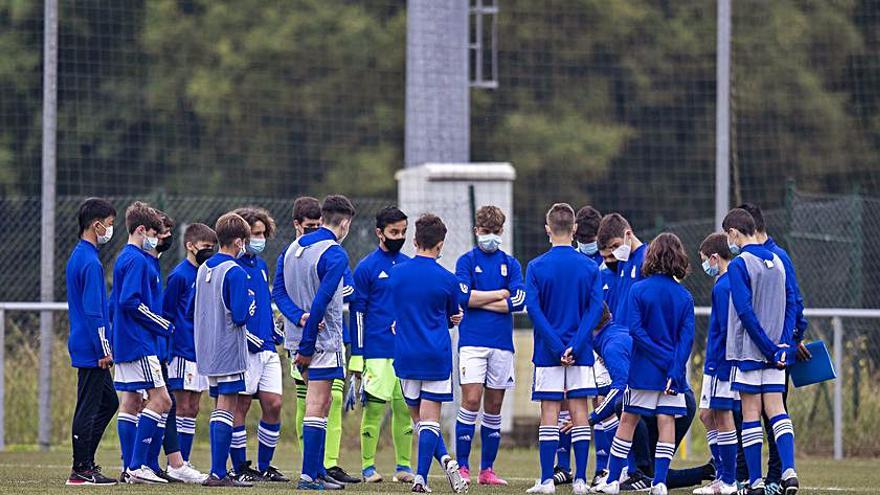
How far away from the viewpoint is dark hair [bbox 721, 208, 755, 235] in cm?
1005

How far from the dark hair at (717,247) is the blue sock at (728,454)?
1.13 m

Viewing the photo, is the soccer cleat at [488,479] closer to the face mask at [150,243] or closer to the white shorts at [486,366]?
the white shorts at [486,366]

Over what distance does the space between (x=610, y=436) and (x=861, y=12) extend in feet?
65.2

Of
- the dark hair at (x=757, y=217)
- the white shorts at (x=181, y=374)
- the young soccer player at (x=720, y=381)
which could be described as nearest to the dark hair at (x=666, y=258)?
the young soccer player at (x=720, y=381)

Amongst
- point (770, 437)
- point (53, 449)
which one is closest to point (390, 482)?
point (770, 437)

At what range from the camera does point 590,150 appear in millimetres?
28266

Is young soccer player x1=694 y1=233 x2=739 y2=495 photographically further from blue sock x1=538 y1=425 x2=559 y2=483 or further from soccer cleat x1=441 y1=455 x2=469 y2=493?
soccer cleat x1=441 y1=455 x2=469 y2=493

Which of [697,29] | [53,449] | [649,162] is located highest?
[697,29]

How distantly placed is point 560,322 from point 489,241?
0.82 meters

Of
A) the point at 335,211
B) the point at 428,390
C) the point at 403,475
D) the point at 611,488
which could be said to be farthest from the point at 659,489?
the point at 335,211

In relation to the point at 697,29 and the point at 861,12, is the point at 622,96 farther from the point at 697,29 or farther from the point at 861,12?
the point at 861,12

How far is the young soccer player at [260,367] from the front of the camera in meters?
10.8

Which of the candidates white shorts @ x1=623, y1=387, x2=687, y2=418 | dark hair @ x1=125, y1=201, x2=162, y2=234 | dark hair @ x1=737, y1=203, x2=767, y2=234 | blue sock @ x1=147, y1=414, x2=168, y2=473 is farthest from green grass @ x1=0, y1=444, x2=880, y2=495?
dark hair @ x1=737, y1=203, x2=767, y2=234

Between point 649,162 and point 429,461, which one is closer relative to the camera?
point 429,461
